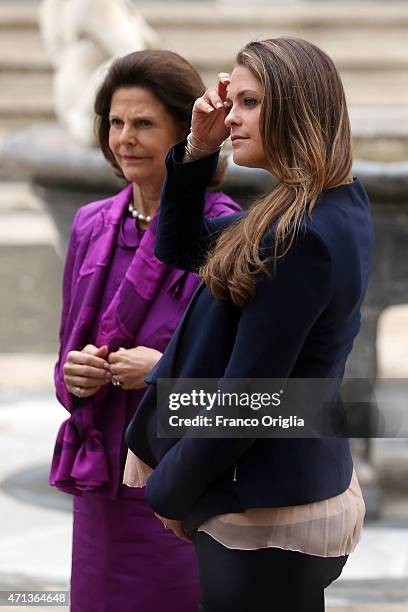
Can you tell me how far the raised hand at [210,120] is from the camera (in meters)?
2.37

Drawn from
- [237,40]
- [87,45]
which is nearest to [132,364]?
[87,45]

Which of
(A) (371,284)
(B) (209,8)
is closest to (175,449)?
(A) (371,284)

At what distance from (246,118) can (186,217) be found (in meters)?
0.29

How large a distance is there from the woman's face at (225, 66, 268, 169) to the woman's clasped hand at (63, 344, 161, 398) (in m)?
0.65

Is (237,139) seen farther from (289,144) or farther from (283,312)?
(283,312)

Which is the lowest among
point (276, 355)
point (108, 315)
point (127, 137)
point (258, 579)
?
point (258, 579)

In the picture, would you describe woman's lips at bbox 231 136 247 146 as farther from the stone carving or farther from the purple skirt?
the stone carving

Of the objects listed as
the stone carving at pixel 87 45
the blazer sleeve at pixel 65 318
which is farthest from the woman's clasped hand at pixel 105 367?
the stone carving at pixel 87 45

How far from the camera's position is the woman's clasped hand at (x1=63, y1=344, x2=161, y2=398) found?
110 inches

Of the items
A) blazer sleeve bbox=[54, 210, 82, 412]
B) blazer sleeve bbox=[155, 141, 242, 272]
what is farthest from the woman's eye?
blazer sleeve bbox=[155, 141, 242, 272]

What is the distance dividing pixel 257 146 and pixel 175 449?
0.51 m

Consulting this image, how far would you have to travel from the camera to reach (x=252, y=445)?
7.33 feet

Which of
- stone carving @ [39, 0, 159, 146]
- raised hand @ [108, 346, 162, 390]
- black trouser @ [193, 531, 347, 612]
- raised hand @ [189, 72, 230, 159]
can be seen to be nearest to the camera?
black trouser @ [193, 531, 347, 612]

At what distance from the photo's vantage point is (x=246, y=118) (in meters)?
2.25
